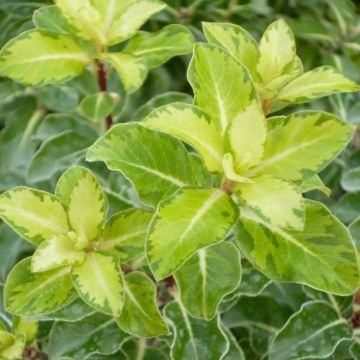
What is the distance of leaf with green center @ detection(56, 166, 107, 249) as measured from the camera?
81 centimetres

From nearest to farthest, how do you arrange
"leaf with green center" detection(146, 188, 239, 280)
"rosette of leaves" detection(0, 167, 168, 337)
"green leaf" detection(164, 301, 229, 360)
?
"leaf with green center" detection(146, 188, 239, 280) < "rosette of leaves" detection(0, 167, 168, 337) < "green leaf" detection(164, 301, 229, 360)

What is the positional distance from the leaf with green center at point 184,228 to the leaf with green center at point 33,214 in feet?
0.65

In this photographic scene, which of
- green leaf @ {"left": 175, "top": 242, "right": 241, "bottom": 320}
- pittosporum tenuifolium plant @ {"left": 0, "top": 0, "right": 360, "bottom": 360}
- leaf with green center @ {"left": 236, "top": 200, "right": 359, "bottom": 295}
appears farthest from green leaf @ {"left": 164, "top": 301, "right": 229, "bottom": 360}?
leaf with green center @ {"left": 236, "top": 200, "right": 359, "bottom": 295}

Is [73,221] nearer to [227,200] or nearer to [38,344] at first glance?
[227,200]

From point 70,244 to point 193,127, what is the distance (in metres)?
0.24

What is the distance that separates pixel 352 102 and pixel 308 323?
608 mm

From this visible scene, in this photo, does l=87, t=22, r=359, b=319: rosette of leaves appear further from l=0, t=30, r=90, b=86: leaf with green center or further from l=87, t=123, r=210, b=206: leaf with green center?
l=0, t=30, r=90, b=86: leaf with green center

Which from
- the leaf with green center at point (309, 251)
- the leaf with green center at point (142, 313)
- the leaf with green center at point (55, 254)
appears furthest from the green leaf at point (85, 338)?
the leaf with green center at point (309, 251)

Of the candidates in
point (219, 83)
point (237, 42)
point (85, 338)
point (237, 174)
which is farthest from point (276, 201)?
point (85, 338)

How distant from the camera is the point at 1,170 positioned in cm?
135

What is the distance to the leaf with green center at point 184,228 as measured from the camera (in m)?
A: 0.67

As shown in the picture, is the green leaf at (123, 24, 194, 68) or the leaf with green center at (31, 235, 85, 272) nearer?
the leaf with green center at (31, 235, 85, 272)

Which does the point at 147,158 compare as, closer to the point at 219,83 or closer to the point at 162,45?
the point at 219,83

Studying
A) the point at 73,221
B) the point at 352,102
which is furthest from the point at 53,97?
the point at 352,102
